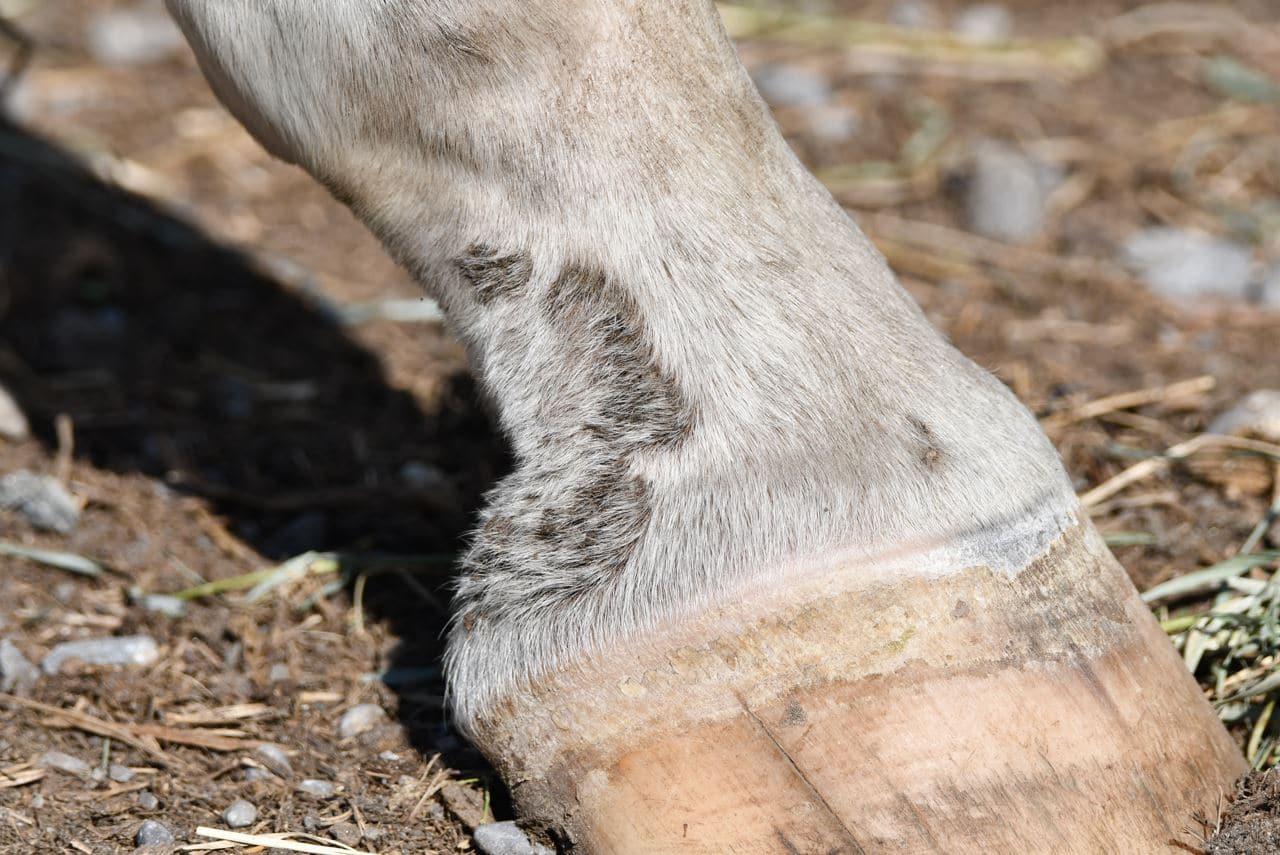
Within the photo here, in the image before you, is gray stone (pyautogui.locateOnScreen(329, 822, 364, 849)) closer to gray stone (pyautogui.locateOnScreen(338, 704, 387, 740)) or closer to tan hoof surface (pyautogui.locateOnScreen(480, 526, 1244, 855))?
gray stone (pyautogui.locateOnScreen(338, 704, 387, 740))

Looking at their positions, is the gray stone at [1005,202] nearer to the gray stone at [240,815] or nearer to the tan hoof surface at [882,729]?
the tan hoof surface at [882,729]

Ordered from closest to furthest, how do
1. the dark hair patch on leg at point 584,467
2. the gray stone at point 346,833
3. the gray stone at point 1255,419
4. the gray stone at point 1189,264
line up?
the dark hair patch on leg at point 584,467 < the gray stone at point 346,833 < the gray stone at point 1255,419 < the gray stone at point 1189,264

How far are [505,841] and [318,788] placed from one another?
0.28 m

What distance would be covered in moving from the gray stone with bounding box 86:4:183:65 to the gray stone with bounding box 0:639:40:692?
244 cm

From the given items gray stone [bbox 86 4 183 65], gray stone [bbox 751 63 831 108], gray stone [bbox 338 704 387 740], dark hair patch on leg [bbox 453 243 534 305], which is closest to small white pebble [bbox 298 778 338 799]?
gray stone [bbox 338 704 387 740]

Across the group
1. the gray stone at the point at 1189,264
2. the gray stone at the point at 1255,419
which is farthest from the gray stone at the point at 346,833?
the gray stone at the point at 1189,264

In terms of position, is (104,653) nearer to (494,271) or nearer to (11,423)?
(11,423)

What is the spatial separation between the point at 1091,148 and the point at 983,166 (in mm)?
350

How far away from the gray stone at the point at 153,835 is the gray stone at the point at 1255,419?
5.39 feet

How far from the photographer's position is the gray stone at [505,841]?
1.41 m

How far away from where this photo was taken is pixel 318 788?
156cm

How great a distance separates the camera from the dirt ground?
64.5 inches

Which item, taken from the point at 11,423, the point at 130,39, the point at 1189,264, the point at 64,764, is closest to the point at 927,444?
the point at 64,764

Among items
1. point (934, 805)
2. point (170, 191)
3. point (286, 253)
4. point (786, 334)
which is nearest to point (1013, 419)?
point (786, 334)
